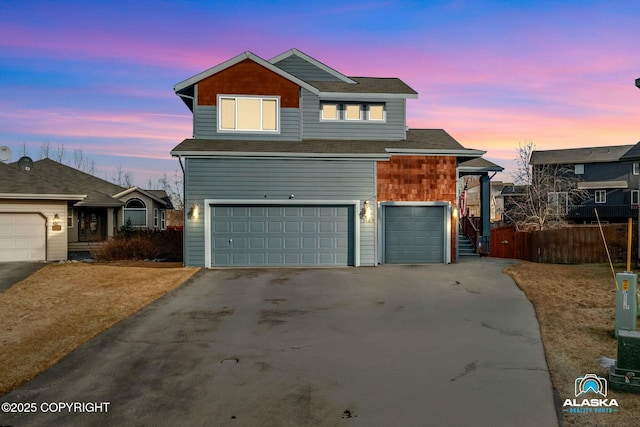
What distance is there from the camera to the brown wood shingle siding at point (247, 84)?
18.0m

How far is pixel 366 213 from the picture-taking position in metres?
16.9

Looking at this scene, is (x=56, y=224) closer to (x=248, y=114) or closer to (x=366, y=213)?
(x=248, y=114)

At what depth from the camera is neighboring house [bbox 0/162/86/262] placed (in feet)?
62.4

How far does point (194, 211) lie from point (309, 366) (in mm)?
10558

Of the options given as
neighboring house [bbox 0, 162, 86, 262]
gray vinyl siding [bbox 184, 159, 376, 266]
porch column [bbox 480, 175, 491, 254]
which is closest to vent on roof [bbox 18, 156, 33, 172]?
neighboring house [bbox 0, 162, 86, 262]

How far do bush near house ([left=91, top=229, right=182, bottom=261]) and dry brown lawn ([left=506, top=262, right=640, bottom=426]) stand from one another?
14.8 meters

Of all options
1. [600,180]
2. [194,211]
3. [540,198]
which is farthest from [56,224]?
[600,180]

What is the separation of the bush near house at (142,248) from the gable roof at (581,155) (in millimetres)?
38507

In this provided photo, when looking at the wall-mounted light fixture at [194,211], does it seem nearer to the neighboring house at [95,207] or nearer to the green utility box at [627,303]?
the neighboring house at [95,207]

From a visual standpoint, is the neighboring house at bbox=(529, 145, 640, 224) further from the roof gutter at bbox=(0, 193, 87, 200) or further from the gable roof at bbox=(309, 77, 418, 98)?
the roof gutter at bbox=(0, 193, 87, 200)

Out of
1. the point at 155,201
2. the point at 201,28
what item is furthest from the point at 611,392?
the point at 155,201

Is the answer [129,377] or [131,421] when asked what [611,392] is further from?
[129,377]

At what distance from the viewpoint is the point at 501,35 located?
56.2ft

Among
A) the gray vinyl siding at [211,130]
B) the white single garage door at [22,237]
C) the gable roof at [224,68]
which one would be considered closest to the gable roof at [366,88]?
the gable roof at [224,68]
